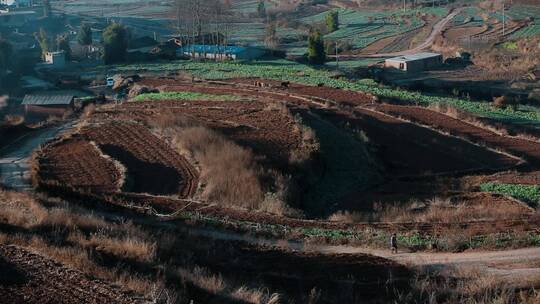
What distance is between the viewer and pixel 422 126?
81.4 ft

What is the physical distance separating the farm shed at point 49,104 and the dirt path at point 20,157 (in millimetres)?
5322

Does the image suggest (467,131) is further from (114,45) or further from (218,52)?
(114,45)

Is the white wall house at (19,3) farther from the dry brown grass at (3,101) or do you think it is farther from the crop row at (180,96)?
the crop row at (180,96)

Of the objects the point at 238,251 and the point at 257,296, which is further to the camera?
the point at 238,251

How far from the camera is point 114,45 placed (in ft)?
150

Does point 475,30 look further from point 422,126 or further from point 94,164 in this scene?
point 94,164

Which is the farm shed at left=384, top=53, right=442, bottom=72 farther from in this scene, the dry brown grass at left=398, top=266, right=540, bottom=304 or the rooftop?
the dry brown grass at left=398, top=266, right=540, bottom=304

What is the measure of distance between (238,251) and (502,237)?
442 centimetres

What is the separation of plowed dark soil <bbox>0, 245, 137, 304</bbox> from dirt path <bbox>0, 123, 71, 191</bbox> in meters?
7.30

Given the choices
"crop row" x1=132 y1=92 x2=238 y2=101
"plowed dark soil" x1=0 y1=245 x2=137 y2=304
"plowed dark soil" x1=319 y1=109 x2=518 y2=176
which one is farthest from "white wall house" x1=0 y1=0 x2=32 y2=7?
"plowed dark soil" x1=0 y1=245 x2=137 y2=304

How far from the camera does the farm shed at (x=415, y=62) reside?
1764 inches

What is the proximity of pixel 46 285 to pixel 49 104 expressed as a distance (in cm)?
2422

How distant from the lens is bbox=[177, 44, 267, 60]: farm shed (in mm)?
44875

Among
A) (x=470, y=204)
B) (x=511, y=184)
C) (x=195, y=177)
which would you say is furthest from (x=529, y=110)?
(x=195, y=177)
